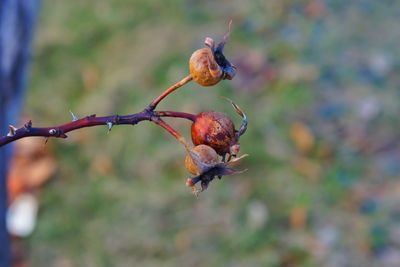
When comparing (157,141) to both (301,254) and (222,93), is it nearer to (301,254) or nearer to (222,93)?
(222,93)

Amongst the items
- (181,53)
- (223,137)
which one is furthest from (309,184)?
(223,137)

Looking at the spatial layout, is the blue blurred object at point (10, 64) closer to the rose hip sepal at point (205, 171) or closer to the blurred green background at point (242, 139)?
the blurred green background at point (242, 139)

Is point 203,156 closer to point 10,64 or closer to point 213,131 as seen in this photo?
point 213,131

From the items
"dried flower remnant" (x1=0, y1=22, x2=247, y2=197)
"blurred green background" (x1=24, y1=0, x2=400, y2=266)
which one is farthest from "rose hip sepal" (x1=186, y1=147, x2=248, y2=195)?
"blurred green background" (x1=24, y1=0, x2=400, y2=266)

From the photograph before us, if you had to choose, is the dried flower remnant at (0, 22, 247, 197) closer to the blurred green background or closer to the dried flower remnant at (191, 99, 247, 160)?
the dried flower remnant at (191, 99, 247, 160)

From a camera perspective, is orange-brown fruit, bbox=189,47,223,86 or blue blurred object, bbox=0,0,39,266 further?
blue blurred object, bbox=0,0,39,266

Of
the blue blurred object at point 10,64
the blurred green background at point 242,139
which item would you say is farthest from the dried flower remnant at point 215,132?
the blurred green background at point 242,139

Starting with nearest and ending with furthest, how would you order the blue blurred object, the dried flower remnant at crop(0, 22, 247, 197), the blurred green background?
the dried flower remnant at crop(0, 22, 247, 197) < the blue blurred object < the blurred green background

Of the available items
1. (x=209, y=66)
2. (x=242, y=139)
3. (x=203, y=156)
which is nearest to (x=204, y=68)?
(x=209, y=66)
